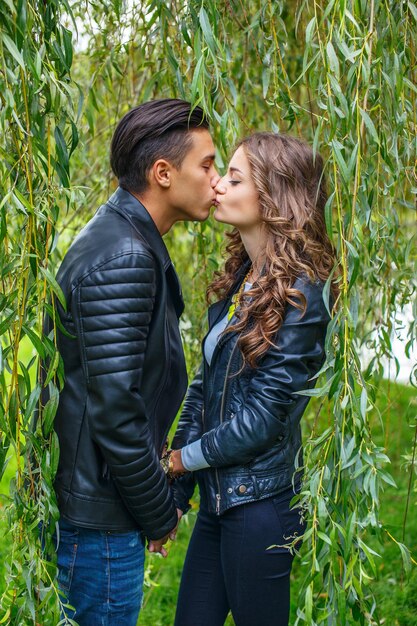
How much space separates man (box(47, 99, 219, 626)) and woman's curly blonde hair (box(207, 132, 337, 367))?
13 cm

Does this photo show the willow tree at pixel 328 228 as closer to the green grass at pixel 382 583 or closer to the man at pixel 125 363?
the man at pixel 125 363

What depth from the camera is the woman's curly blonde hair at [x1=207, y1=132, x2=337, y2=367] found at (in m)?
1.85

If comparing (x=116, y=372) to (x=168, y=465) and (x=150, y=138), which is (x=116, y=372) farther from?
(x=150, y=138)

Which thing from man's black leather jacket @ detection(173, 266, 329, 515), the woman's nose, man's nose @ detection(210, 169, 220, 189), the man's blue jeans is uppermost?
man's nose @ detection(210, 169, 220, 189)

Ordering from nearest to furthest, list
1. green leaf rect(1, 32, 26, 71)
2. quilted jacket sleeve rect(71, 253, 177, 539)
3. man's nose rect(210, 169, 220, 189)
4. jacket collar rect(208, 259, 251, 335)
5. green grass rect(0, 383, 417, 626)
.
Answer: green leaf rect(1, 32, 26, 71) → quilted jacket sleeve rect(71, 253, 177, 539) → man's nose rect(210, 169, 220, 189) → jacket collar rect(208, 259, 251, 335) → green grass rect(0, 383, 417, 626)

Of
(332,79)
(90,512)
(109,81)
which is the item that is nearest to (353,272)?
(332,79)

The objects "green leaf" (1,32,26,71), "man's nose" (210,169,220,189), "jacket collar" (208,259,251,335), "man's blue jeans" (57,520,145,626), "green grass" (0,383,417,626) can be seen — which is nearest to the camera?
"green leaf" (1,32,26,71)

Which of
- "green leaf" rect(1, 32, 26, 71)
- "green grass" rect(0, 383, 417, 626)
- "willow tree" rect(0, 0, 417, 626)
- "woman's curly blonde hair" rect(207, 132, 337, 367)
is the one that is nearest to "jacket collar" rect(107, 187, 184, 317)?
"willow tree" rect(0, 0, 417, 626)

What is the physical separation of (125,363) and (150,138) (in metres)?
0.52

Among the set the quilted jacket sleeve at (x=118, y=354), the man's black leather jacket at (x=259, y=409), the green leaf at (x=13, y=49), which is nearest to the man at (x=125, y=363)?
the quilted jacket sleeve at (x=118, y=354)

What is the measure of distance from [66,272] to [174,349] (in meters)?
0.31

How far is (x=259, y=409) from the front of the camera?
1836 millimetres

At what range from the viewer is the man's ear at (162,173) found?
187cm

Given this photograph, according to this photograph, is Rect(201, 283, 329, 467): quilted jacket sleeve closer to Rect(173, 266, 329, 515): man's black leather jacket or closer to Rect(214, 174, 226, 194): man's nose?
Rect(173, 266, 329, 515): man's black leather jacket
